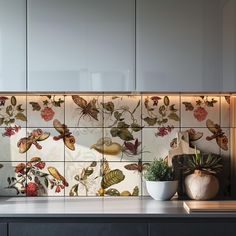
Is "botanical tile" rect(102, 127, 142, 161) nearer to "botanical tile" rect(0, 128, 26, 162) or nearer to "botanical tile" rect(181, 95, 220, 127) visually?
"botanical tile" rect(181, 95, 220, 127)

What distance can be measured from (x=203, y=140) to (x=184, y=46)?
0.64 m

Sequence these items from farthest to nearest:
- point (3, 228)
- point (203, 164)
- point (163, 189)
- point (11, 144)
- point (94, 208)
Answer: point (11, 144) < point (203, 164) < point (163, 189) < point (94, 208) < point (3, 228)

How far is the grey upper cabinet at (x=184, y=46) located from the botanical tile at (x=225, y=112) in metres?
0.41

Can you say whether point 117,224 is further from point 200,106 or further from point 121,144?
point 200,106

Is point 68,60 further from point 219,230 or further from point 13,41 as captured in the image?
point 219,230

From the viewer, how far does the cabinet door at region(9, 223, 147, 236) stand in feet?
5.93

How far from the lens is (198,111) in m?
2.39

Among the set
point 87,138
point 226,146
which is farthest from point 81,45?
point 226,146

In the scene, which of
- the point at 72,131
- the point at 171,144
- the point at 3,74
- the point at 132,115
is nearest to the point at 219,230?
the point at 171,144

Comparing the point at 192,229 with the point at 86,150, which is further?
the point at 86,150

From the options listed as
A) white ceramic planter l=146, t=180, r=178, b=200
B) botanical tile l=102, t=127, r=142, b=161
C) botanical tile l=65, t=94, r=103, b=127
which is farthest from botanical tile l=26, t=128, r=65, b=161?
white ceramic planter l=146, t=180, r=178, b=200

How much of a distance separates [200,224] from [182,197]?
0.43 m

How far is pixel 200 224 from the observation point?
1.81 m

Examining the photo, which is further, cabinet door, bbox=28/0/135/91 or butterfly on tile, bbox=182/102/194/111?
butterfly on tile, bbox=182/102/194/111
